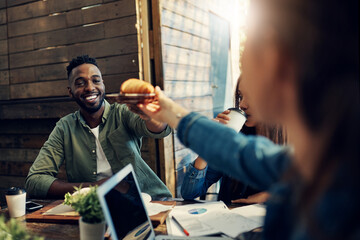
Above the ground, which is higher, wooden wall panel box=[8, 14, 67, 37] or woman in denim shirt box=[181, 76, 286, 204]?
wooden wall panel box=[8, 14, 67, 37]

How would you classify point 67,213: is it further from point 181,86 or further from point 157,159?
point 181,86

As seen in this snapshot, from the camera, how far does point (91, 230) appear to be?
3.70ft

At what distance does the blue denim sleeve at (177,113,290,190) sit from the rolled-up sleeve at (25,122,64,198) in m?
1.43

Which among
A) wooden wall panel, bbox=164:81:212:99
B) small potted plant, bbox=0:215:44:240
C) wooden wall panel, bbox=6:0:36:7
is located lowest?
small potted plant, bbox=0:215:44:240

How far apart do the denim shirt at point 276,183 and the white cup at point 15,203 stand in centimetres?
112

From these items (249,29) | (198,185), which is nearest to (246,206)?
(198,185)

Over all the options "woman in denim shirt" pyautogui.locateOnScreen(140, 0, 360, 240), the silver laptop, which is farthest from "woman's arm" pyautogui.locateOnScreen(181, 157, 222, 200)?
"woman in denim shirt" pyautogui.locateOnScreen(140, 0, 360, 240)

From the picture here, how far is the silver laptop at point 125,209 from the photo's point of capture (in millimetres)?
954

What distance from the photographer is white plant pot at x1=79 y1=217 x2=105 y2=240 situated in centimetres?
113

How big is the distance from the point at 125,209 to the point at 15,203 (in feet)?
2.78

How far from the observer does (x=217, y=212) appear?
4.80 feet

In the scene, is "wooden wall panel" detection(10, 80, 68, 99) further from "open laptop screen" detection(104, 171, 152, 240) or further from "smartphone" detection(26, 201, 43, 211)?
"open laptop screen" detection(104, 171, 152, 240)

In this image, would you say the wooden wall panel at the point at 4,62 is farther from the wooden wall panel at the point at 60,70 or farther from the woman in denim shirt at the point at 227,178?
the woman in denim shirt at the point at 227,178

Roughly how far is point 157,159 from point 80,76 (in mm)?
1184
